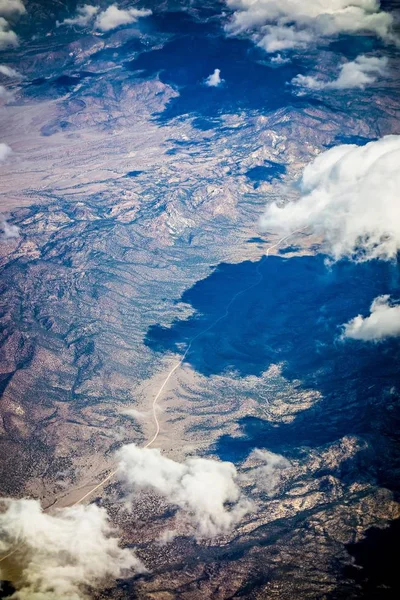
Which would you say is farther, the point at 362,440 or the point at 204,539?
the point at 362,440

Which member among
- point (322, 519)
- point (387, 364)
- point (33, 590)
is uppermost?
point (33, 590)

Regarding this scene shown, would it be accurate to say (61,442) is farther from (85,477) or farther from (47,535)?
(47,535)

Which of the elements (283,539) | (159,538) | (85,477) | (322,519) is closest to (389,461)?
(322,519)

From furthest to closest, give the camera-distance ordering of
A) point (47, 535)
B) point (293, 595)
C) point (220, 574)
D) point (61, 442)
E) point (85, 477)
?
1. point (61, 442)
2. point (85, 477)
3. point (47, 535)
4. point (220, 574)
5. point (293, 595)

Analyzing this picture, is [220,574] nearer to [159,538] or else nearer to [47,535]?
[159,538]

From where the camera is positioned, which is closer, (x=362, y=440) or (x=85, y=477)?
(x=362, y=440)

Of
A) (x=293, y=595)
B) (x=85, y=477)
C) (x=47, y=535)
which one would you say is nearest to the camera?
(x=293, y=595)

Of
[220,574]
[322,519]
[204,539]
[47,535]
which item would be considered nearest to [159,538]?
[204,539]

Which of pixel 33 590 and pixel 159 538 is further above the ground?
pixel 33 590

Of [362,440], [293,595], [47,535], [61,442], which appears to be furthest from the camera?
[61,442]
